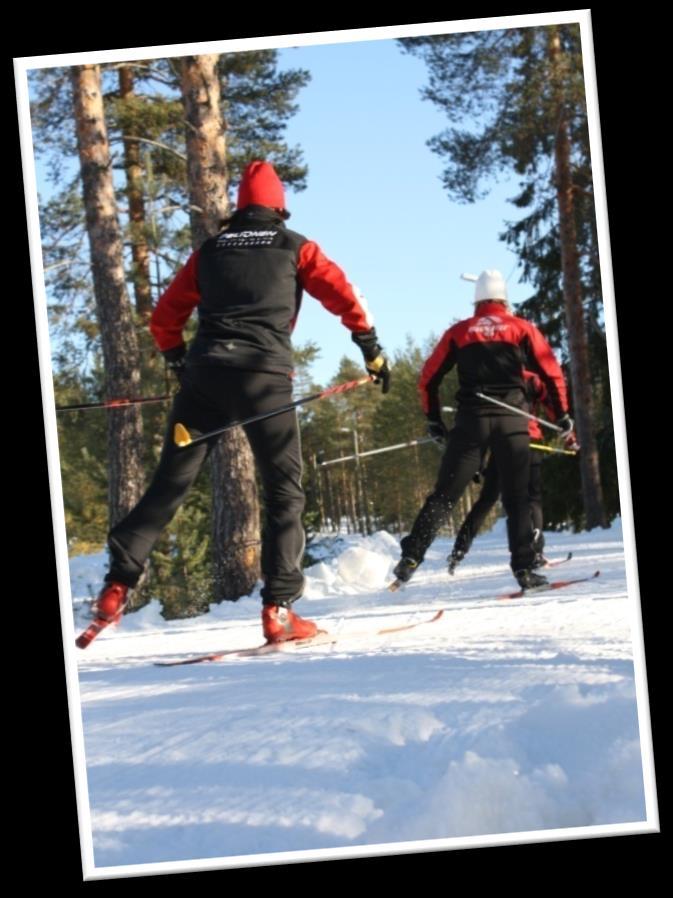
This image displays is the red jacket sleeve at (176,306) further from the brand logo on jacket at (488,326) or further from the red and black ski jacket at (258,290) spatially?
the brand logo on jacket at (488,326)

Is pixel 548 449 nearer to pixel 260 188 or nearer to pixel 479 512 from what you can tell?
pixel 479 512

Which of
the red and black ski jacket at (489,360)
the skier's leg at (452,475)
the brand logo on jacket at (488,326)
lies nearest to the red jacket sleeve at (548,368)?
the red and black ski jacket at (489,360)

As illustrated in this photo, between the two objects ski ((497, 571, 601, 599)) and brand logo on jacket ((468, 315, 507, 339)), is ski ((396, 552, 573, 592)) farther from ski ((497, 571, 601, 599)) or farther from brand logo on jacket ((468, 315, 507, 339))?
brand logo on jacket ((468, 315, 507, 339))

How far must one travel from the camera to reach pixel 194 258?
418cm

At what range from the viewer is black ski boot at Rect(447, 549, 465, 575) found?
4.61m

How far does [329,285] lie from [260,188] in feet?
1.56

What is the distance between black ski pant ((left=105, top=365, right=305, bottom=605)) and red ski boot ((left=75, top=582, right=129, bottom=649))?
39 millimetres

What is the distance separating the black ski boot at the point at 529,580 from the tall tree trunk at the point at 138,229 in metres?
2.04

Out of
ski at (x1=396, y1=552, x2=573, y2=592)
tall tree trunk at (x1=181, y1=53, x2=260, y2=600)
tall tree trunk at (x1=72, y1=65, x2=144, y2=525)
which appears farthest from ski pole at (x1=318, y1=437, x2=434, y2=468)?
tall tree trunk at (x1=72, y1=65, x2=144, y2=525)

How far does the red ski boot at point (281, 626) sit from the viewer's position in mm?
4207

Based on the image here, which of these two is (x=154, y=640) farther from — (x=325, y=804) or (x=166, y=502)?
(x=325, y=804)

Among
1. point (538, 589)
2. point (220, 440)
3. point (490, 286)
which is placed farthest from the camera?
point (538, 589)

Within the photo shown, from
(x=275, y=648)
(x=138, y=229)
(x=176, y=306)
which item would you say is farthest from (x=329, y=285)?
(x=275, y=648)

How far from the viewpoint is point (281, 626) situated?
13.8 ft
